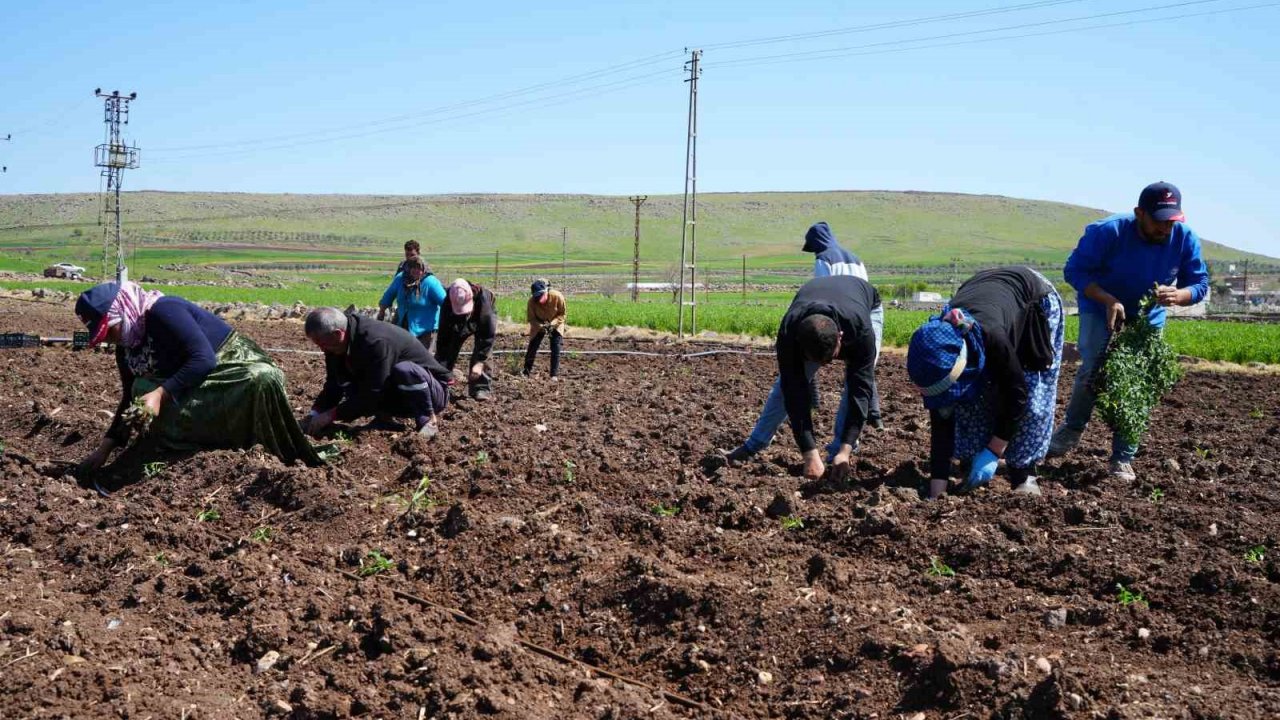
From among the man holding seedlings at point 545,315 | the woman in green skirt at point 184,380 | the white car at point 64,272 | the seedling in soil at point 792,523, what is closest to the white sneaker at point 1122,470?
the seedling in soil at point 792,523

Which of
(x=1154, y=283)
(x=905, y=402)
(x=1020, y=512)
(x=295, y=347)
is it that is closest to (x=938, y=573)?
(x=1020, y=512)

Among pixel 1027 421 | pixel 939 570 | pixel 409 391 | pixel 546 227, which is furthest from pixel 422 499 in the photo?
pixel 546 227

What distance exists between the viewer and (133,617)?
5.09m

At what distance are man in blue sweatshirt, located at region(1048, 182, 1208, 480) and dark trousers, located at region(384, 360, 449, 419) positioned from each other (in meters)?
4.40

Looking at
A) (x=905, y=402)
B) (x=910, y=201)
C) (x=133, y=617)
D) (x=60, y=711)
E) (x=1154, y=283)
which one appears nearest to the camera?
(x=60, y=711)

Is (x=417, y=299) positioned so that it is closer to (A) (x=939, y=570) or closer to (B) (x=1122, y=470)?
(B) (x=1122, y=470)

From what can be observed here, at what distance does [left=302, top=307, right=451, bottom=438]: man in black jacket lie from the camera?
26.5 feet

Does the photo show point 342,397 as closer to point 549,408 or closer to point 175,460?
point 175,460

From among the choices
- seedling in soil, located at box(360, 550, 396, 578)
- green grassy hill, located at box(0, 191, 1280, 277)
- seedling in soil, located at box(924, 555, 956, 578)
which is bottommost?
seedling in soil, located at box(360, 550, 396, 578)

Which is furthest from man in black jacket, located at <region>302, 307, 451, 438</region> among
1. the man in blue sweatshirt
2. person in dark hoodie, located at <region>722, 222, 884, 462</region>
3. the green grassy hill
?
the green grassy hill

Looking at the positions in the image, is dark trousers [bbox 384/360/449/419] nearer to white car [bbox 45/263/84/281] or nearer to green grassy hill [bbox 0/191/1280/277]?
white car [bbox 45/263/84/281]

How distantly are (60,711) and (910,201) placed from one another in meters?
155

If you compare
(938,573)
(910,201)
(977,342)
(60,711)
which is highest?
(910,201)

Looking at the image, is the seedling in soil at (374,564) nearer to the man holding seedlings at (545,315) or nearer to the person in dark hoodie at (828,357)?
the person in dark hoodie at (828,357)
